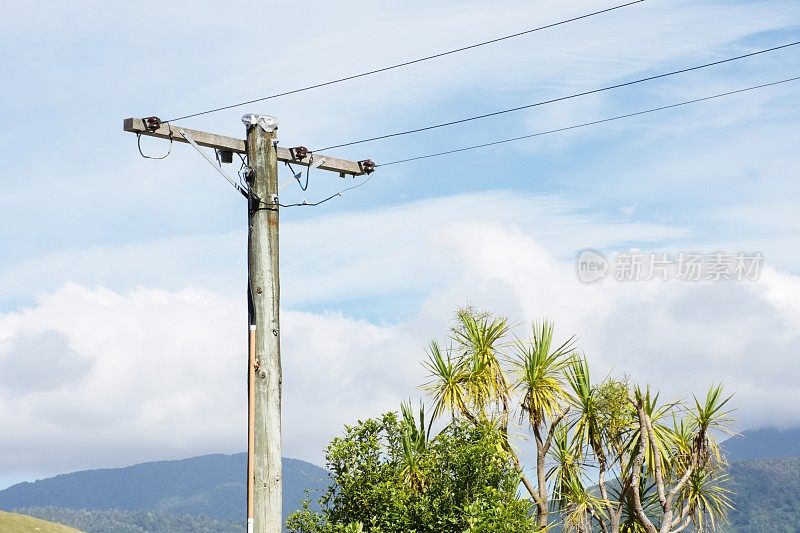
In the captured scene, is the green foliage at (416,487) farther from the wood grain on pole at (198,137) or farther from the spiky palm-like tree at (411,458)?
the wood grain on pole at (198,137)

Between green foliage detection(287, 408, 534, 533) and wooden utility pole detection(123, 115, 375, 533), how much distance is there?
5340 mm

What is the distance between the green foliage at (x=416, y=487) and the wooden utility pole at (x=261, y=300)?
5340 mm

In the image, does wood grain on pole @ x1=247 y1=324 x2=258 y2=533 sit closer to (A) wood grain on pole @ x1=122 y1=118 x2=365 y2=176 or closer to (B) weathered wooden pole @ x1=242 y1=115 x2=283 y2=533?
(B) weathered wooden pole @ x1=242 y1=115 x2=283 y2=533

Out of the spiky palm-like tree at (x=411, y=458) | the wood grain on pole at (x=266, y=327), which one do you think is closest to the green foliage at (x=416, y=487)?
the spiky palm-like tree at (x=411, y=458)

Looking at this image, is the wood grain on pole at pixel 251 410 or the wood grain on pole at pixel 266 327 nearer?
the wood grain on pole at pixel 251 410

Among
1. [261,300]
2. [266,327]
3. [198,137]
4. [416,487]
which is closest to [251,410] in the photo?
[266,327]

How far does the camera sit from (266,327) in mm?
12250

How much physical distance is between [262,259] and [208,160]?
1.59 m

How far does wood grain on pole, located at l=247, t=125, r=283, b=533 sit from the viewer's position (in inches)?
467

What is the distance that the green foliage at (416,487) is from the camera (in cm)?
1756

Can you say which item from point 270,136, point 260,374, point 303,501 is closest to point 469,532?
point 303,501

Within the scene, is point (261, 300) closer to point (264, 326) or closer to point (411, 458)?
point (264, 326)

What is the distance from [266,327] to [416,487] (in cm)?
817

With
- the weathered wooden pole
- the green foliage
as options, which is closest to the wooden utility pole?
the weathered wooden pole
